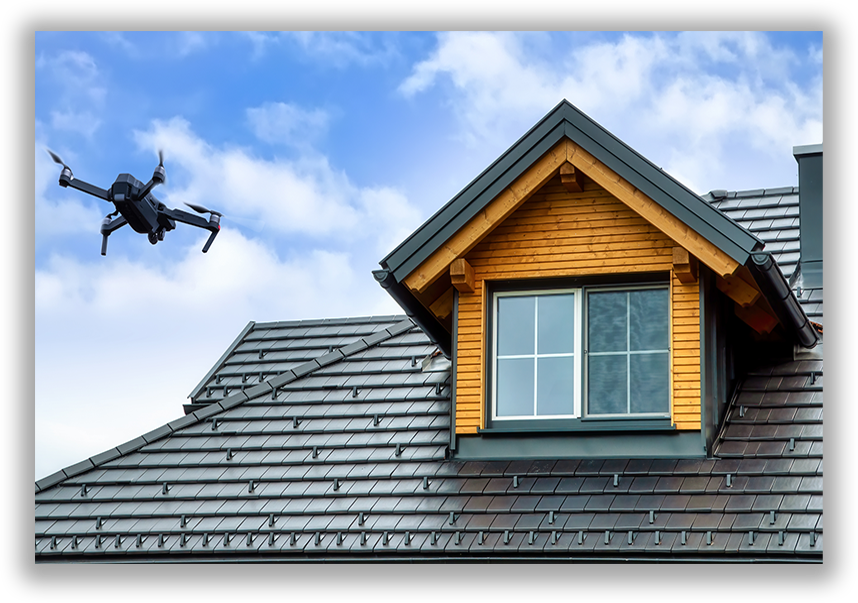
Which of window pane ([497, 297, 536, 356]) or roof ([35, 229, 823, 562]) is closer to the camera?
roof ([35, 229, 823, 562])

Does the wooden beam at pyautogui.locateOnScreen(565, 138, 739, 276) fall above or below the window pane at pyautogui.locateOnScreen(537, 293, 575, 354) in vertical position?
above

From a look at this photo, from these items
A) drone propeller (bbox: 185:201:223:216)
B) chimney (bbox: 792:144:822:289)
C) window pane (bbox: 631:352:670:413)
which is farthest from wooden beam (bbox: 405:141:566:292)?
chimney (bbox: 792:144:822:289)

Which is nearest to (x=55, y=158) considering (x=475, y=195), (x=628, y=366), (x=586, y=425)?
(x=475, y=195)

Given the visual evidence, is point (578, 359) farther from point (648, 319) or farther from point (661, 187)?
point (661, 187)

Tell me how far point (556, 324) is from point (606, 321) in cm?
43

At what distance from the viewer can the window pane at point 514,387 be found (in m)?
9.02

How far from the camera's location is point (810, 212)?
35.4ft

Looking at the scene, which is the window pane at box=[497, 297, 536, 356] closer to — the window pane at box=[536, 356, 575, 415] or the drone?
the window pane at box=[536, 356, 575, 415]

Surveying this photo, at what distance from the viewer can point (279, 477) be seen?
9094 millimetres

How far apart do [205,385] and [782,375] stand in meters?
6.15

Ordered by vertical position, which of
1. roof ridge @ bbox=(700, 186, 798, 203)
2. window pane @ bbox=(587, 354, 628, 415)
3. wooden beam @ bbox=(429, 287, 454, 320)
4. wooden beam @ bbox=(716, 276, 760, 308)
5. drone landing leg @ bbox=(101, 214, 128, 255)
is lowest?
window pane @ bbox=(587, 354, 628, 415)

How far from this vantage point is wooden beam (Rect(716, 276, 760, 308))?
891cm
